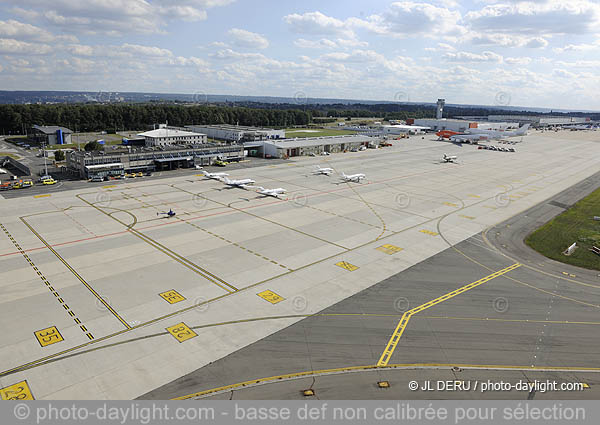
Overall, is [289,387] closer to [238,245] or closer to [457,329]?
[457,329]

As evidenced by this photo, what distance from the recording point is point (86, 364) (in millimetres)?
29672

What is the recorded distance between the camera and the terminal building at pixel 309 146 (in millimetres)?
140125

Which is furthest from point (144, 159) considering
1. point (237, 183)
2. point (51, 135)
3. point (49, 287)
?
point (51, 135)

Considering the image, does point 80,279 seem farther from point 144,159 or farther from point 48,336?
point 144,159

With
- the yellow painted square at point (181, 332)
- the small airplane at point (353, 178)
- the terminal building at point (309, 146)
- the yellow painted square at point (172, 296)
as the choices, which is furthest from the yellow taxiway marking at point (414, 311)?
the terminal building at point (309, 146)

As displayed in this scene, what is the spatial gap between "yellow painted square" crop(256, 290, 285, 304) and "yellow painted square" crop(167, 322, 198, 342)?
897 centimetres

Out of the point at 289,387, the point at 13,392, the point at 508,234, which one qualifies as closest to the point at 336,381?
the point at 289,387

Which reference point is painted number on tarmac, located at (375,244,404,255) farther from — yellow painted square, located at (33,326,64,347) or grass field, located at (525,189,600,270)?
yellow painted square, located at (33,326,64,347)

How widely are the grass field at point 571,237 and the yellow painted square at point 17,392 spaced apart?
→ 62460 mm

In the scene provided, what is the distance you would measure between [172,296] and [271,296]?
425 inches

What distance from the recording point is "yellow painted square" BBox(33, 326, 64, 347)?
3228 centimetres

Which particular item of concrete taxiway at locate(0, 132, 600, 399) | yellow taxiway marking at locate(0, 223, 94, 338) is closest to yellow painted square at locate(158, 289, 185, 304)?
concrete taxiway at locate(0, 132, 600, 399)

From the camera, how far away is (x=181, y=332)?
34.1m
